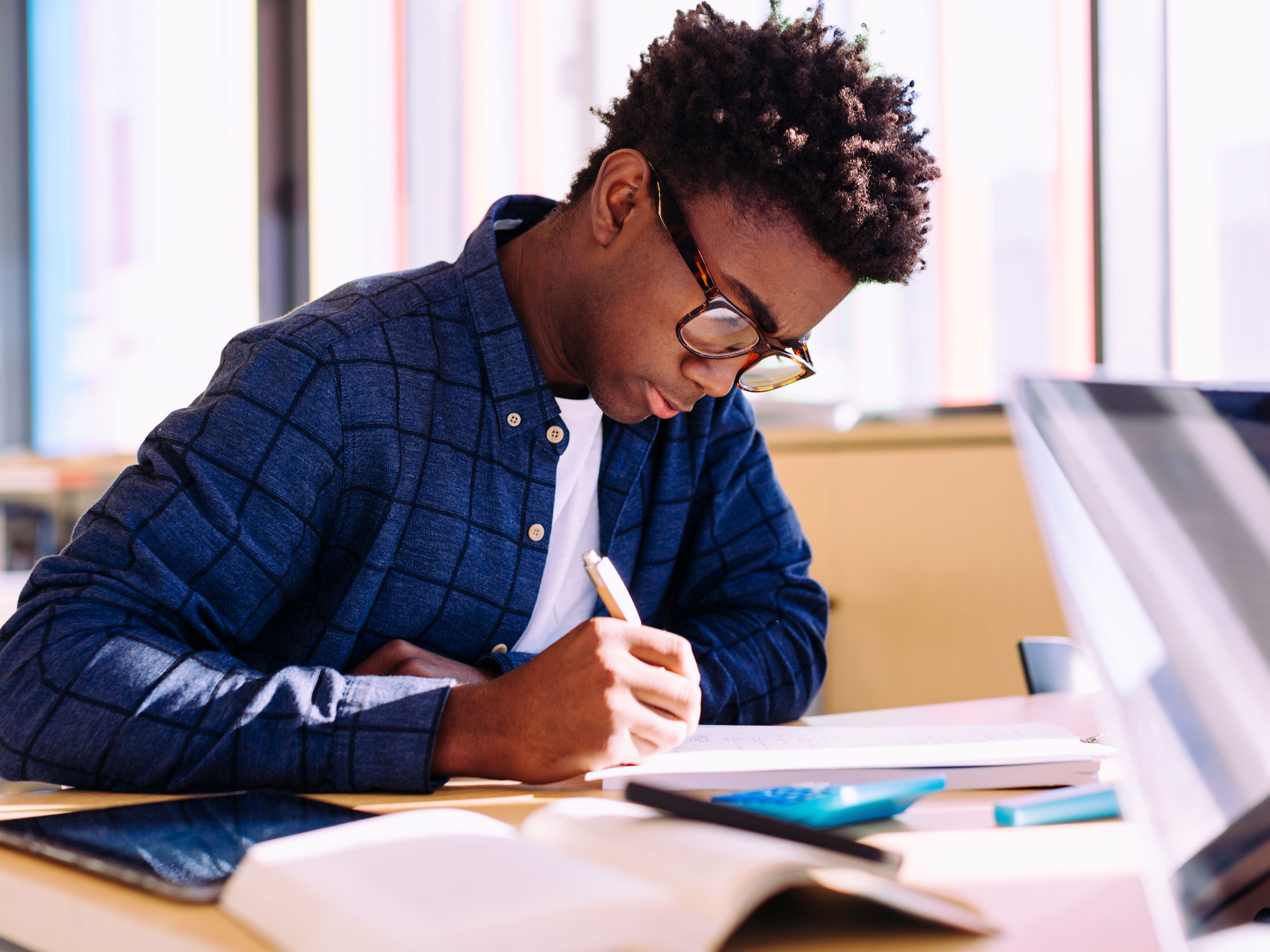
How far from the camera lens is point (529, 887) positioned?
1.27 ft

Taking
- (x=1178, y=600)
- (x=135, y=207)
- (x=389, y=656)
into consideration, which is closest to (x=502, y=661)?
(x=389, y=656)

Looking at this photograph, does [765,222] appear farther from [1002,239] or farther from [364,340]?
[1002,239]

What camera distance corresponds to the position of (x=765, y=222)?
1.05m

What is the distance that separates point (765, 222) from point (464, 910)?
79cm

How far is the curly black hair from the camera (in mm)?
1019

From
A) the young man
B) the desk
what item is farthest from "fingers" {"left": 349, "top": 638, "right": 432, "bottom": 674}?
the desk

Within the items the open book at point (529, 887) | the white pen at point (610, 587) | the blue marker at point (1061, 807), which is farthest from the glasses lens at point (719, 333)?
the open book at point (529, 887)

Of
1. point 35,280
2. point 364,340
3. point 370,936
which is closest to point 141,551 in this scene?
point 364,340

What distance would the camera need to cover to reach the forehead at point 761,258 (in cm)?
105

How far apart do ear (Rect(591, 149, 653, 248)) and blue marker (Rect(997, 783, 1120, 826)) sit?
682 mm

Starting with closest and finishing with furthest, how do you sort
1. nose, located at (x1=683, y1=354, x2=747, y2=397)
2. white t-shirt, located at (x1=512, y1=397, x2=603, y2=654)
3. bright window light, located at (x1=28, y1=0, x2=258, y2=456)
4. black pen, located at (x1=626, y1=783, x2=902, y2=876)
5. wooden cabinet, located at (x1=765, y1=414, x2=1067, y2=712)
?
black pen, located at (x1=626, y1=783, x2=902, y2=876) → nose, located at (x1=683, y1=354, x2=747, y2=397) → white t-shirt, located at (x1=512, y1=397, x2=603, y2=654) → wooden cabinet, located at (x1=765, y1=414, x2=1067, y2=712) → bright window light, located at (x1=28, y1=0, x2=258, y2=456)

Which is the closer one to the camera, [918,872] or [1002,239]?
[918,872]

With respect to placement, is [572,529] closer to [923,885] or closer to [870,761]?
[870,761]

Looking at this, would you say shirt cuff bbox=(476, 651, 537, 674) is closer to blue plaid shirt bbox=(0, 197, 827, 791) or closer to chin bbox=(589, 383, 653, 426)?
blue plaid shirt bbox=(0, 197, 827, 791)
